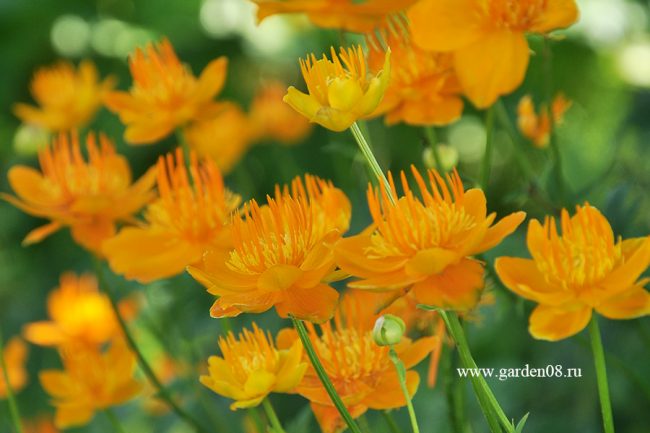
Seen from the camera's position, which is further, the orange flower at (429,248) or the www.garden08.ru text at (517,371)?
the www.garden08.ru text at (517,371)

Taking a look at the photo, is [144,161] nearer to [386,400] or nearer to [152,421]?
[152,421]

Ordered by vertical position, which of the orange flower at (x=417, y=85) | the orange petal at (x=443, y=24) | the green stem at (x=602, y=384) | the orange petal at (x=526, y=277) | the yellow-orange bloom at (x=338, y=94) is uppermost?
the yellow-orange bloom at (x=338, y=94)

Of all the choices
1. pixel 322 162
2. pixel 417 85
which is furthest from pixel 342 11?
pixel 322 162

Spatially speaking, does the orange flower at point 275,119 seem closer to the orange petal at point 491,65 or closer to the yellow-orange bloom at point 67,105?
the yellow-orange bloom at point 67,105

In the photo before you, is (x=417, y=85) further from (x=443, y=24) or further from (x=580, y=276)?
(x=580, y=276)

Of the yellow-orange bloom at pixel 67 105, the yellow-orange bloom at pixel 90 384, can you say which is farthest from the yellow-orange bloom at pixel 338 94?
the yellow-orange bloom at pixel 67 105

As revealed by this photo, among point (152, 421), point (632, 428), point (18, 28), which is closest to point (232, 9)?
point (18, 28)
